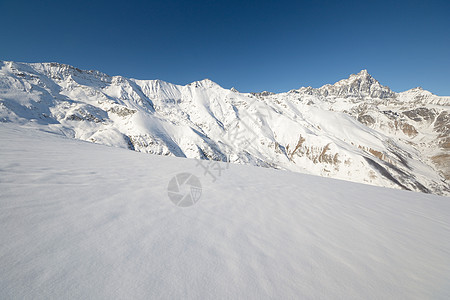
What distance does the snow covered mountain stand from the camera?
267ft

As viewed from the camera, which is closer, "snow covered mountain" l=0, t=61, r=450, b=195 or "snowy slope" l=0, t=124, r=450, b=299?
"snowy slope" l=0, t=124, r=450, b=299

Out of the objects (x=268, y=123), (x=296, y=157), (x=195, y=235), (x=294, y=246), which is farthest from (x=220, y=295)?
(x=268, y=123)

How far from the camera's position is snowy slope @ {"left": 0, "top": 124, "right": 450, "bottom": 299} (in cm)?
172

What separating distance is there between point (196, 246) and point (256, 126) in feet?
474

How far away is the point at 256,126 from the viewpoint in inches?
5605

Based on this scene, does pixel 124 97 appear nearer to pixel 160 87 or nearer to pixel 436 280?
pixel 160 87

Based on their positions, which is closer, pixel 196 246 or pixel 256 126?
pixel 196 246

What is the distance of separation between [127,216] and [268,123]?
149 metres

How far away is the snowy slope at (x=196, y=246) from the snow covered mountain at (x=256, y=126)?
85.0m

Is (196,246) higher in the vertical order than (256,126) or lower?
lower

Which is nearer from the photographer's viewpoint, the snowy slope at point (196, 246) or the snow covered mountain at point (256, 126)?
the snowy slope at point (196, 246)

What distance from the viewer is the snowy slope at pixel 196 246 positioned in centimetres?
172

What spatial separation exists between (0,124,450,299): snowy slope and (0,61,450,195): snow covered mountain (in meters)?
85.0

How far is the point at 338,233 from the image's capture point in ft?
11.0
